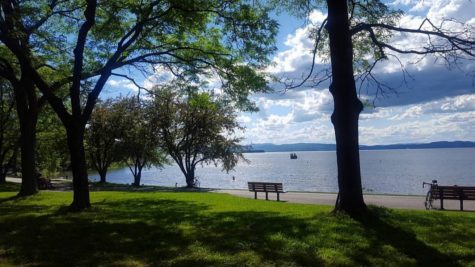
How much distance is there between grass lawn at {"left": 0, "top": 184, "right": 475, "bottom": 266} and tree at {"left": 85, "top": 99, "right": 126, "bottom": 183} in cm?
3490

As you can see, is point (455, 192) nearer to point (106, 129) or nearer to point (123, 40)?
point (123, 40)

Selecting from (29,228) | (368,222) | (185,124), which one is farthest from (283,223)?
(185,124)

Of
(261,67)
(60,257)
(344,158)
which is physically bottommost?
(60,257)

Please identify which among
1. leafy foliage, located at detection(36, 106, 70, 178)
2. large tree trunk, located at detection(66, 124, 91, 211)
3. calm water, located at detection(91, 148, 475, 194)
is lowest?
calm water, located at detection(91, 148, 475, 194)

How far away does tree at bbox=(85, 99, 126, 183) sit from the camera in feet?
150

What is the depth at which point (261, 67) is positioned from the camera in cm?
1755

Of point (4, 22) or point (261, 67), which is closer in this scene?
point (4, 22)

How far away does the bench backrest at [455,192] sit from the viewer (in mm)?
17672

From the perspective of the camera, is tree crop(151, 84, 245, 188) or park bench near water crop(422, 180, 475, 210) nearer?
park bench near water crop(422, 180, 475, 210)

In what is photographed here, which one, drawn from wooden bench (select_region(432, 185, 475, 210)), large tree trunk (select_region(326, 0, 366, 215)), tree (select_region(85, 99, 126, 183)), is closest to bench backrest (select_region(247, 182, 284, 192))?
wooden bench (select_region(432, 185, 475, 210))

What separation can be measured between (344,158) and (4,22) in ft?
37.7

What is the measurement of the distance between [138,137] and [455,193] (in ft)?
105

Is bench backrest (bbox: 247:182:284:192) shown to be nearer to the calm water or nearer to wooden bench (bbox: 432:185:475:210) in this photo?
the calm water

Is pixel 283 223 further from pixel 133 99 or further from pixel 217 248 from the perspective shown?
pixel 133 99
